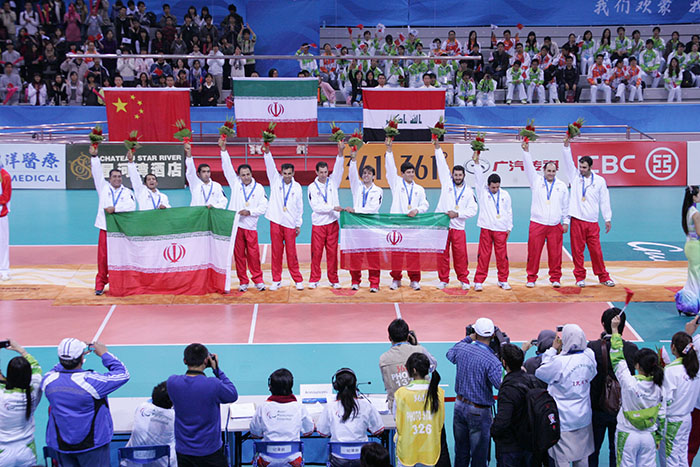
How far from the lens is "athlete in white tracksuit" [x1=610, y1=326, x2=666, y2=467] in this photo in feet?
24.0

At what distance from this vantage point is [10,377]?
22.7 feet

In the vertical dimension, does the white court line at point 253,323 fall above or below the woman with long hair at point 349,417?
below

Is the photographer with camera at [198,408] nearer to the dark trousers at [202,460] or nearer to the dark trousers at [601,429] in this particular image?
the dark trousers at [202,460]

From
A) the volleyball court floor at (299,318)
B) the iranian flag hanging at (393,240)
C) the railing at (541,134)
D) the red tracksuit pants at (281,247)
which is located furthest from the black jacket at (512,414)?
the railing at (541,134)

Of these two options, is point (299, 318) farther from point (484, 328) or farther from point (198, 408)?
point (198, 408)

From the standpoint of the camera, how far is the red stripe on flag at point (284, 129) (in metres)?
23.2

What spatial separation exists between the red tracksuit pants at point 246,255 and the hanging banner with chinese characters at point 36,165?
1083 cm

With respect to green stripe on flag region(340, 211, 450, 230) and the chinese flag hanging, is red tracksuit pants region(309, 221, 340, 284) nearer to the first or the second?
green stripe on flag region(340, 211, 450, 230)

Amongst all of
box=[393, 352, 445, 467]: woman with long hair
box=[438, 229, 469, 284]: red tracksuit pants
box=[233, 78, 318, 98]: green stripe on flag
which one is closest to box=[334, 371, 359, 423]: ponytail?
box=[393, 352, 445, 467]: woman with long hair

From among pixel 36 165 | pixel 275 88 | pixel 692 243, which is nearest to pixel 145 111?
pixel 36 165

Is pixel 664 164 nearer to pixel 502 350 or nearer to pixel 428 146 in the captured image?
pixel 428 146

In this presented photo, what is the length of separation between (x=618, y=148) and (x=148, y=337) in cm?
1597

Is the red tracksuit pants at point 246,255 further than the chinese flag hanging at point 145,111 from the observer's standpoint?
No

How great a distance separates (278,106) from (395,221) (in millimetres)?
9747
